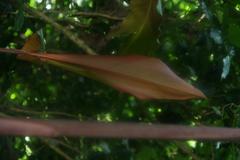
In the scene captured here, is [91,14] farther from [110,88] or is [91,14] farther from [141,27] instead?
[141,27]

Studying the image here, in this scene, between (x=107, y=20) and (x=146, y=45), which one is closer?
(x=146, y=45)

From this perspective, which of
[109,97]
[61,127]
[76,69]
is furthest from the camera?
[109,97]

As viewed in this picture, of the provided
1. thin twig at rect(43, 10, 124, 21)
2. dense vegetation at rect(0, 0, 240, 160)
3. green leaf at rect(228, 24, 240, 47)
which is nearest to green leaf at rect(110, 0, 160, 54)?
dense vegetation at rect(0, 0, 240, 160)

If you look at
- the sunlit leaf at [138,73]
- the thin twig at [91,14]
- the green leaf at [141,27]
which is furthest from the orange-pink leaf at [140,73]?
the thin twig at [91,14]

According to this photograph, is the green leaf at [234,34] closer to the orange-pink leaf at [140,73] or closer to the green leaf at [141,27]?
the green leaf at [141,27]

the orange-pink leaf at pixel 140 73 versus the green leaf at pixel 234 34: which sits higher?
the green leaf at pixel 234 34

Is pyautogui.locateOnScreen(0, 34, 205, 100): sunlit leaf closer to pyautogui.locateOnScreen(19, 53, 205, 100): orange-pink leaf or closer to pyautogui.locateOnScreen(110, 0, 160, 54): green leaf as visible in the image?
pyautogui.locateOnScreen(19, 53, 205, 100): orange-pink leaf

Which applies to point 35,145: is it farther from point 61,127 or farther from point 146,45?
point 61,127

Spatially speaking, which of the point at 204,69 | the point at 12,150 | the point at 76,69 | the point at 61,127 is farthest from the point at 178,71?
the point at 61,127
